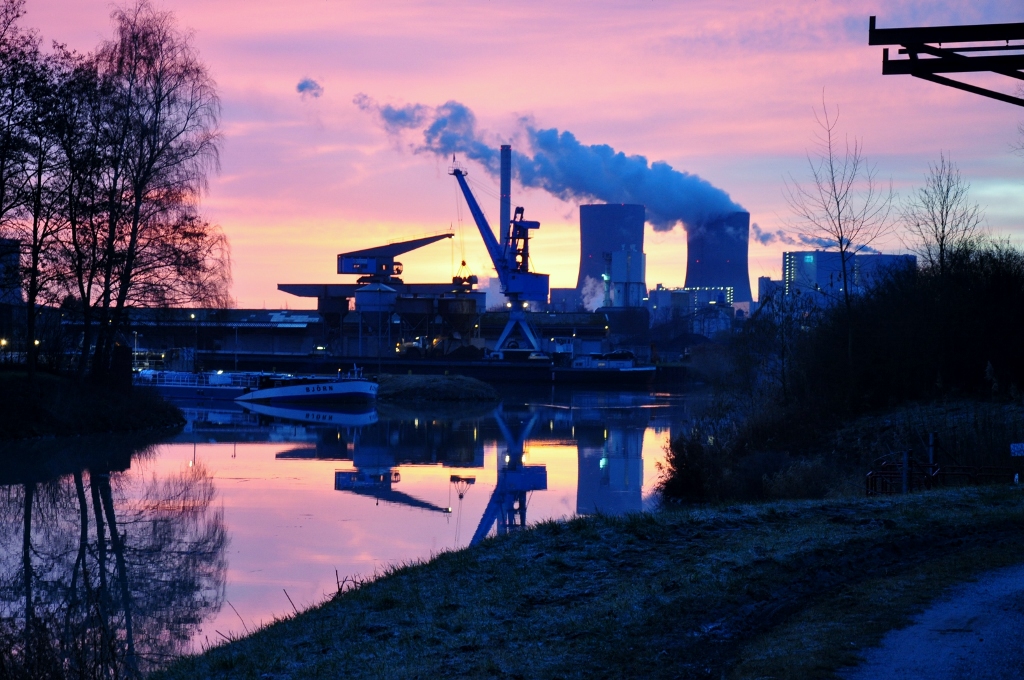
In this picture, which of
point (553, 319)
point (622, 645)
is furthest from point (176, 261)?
point (553, 319)

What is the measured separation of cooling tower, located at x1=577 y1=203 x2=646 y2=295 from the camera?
176000mm

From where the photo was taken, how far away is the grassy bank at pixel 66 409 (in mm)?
24766

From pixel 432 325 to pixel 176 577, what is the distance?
250 ft

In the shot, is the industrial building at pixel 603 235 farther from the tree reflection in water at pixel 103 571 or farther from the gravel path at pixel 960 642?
the gravel path at pixel 960 642

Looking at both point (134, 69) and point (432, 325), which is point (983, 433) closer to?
point (134, 69)

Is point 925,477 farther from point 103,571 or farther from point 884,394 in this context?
point 103,571

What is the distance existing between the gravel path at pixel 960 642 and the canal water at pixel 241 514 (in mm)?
4660

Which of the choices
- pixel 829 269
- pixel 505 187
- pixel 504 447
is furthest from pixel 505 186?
pixel 504 447

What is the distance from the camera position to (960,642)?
5836 millimetres

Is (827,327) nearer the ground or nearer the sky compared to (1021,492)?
nearer the sky

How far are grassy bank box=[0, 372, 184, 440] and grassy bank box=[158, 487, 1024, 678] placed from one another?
18564 millimetres

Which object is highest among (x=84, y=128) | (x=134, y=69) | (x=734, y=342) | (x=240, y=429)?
(x=134, y=69)

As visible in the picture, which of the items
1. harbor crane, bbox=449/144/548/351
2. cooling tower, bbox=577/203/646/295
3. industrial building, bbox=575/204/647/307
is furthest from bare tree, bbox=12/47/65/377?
cooling tower, bbox=577/203/646/295

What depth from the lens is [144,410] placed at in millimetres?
29875
